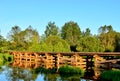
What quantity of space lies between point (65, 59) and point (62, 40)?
19.7 metres

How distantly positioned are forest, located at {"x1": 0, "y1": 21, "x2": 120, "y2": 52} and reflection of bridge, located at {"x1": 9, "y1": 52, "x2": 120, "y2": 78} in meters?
2.57

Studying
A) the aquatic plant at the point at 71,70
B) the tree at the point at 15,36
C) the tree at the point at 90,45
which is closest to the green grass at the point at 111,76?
the aquatic plant at the point at 71,70

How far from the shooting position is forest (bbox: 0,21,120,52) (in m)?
56.1

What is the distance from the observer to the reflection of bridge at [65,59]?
3192 cm

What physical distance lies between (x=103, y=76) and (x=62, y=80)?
3.42m

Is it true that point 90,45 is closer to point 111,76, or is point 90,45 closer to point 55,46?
point 55,46

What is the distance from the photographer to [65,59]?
40.5m

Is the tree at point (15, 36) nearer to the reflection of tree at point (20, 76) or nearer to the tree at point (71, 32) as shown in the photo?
the tree at point (71, 32)

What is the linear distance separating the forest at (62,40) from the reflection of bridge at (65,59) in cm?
257

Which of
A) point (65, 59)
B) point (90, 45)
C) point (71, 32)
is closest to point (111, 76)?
point (65, 59)

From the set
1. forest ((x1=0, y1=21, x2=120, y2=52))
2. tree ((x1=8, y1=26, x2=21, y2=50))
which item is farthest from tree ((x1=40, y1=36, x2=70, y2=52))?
tree ((x1=8, y1=26, x2=21, y2=50))

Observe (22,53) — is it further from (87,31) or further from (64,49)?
(87,31)

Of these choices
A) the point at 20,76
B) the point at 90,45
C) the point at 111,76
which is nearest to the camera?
the point at 111,76

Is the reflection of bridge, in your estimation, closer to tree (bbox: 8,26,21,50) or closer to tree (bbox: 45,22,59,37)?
tree (bbox: 8,26,21,50)
